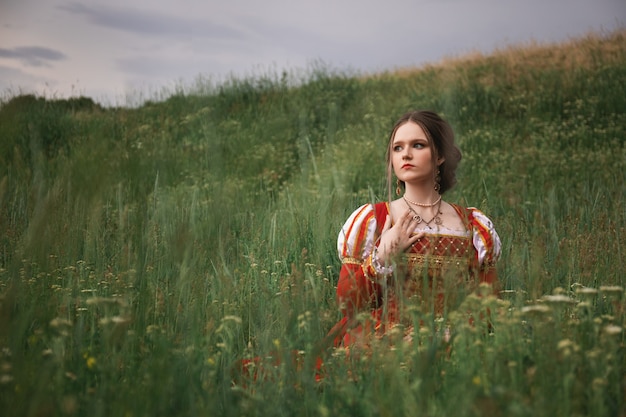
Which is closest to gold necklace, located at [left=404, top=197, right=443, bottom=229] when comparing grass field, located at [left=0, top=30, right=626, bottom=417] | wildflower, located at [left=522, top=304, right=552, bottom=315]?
grass field, located at [left=0, top=30, right=626, bottom=417]

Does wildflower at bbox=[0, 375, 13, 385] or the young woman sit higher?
the young woman

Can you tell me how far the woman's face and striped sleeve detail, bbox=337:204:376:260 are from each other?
0.26 meters

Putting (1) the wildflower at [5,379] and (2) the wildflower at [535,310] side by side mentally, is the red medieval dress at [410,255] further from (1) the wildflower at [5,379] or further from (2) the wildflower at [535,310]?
(1) the wildflower at [5,379]

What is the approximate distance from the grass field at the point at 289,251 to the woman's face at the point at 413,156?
25.0 inches

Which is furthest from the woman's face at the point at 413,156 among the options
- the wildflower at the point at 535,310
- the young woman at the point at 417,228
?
the wildflower at the point at 535,310

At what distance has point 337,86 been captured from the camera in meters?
13.6

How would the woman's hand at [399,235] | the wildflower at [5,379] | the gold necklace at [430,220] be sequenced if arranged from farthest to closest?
the gold necklace at [430,220], the woman's hand at [399,235], the wildflower at [5,379]

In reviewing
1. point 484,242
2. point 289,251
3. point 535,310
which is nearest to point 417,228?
point 484,242

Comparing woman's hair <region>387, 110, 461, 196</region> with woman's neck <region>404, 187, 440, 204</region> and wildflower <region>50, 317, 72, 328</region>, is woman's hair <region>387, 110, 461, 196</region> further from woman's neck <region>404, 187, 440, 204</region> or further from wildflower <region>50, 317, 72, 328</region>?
wildflower <region>50, 317, 72, 328</region>

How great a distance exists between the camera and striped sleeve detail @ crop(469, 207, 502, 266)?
11.0 feet

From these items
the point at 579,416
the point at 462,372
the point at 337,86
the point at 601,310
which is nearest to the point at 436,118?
the point at 601,310

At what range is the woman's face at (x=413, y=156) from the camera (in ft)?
11.0

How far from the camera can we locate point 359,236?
333 cm

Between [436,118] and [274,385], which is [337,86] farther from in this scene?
[274,385]
